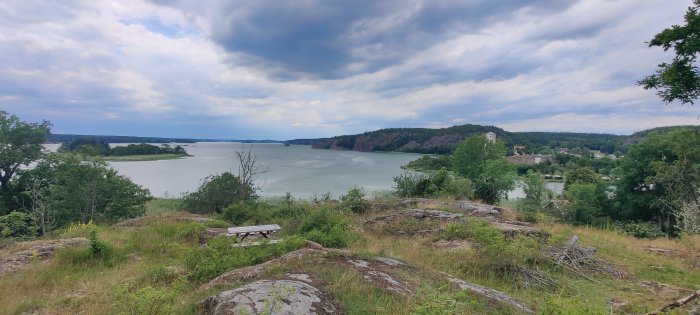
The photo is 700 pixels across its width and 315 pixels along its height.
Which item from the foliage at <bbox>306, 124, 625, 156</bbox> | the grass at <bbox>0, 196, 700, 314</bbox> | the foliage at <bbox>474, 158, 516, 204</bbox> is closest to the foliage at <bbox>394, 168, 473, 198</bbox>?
the foliage at <bbox>474, 158, 516, 204</bbox>

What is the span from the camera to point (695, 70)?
8953 mm

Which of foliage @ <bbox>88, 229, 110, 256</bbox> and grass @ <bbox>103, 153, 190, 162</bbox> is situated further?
grass @ <bbox>103, 153, 190, 162</bbox>

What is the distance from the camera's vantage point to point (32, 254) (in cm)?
755

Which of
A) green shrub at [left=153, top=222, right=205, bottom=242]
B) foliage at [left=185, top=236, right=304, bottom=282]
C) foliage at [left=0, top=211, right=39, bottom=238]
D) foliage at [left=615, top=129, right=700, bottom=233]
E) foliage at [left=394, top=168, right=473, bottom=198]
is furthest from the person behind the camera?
foliage at [left=615, top=129, right=700, bottom=233]

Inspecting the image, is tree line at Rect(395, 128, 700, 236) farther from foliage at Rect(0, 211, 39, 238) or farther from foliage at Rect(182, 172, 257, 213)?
foliage at Rect(0, 211, 39, 238)

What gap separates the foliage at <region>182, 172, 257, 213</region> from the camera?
779 inches

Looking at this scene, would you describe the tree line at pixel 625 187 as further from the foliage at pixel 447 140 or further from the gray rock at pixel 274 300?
the foliage at pixel 447 140

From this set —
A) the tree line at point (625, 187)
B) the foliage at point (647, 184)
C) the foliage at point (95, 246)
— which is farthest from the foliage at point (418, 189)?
the foliage at point (95, 246)

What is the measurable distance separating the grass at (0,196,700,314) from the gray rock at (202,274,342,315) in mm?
270

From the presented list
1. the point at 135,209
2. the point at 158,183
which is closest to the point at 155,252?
→ the point at 135,209

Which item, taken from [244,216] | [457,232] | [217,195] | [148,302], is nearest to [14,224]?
[244,216]

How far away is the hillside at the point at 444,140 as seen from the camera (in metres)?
93.2

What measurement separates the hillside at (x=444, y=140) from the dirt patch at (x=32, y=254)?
77.7 m

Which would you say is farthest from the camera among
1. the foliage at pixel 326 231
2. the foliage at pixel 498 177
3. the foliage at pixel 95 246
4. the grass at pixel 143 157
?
the grass at pixel 143 157
